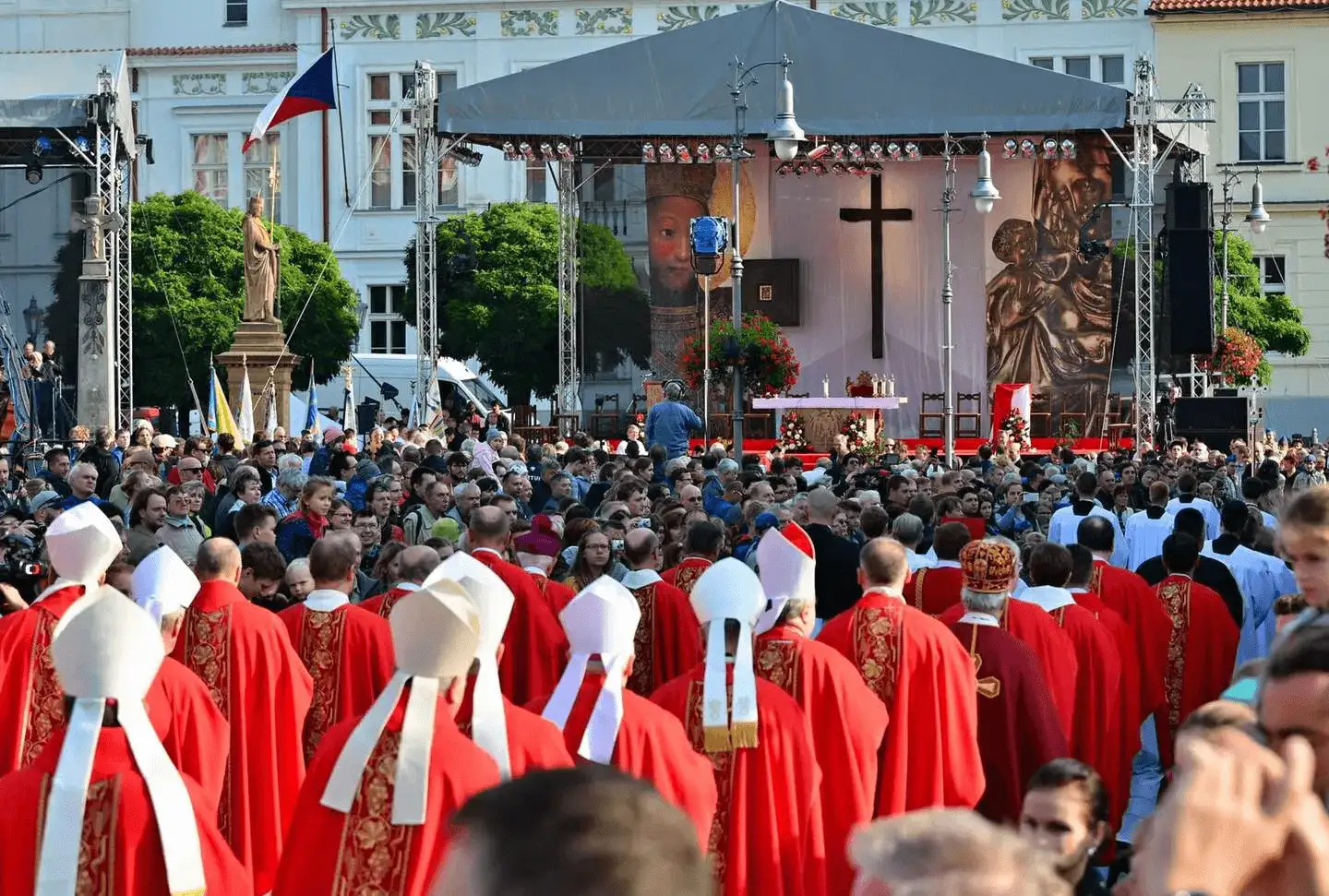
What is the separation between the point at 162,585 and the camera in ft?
23.2

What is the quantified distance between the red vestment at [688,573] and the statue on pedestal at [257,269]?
20687 mm

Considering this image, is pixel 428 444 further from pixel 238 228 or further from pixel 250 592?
pixel 238 228

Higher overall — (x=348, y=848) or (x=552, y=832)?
(x=552, y=832)

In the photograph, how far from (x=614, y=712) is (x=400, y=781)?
3.23 ft

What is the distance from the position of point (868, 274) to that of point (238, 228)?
61.3 ft

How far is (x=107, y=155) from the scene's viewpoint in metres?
25.7

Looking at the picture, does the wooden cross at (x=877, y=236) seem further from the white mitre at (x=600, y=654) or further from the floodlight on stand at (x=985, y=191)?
the white mitre at (x=600, y=654)

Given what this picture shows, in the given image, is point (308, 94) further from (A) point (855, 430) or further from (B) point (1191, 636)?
(B) point (1191, 636)

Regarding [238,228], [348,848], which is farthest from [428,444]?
[238,228]

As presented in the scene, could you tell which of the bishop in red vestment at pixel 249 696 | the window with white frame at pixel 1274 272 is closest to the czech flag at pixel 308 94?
the bishop in red vestment at pixel 249 696

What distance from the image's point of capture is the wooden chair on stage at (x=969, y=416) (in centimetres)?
3253

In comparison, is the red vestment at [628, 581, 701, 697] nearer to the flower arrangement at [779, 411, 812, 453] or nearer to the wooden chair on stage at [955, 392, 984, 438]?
the flower arrangement at [779, 411, 812, 453]

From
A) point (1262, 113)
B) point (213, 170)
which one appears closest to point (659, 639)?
point (1262, 113)

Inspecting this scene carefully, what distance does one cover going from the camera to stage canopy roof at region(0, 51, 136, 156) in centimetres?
2486
